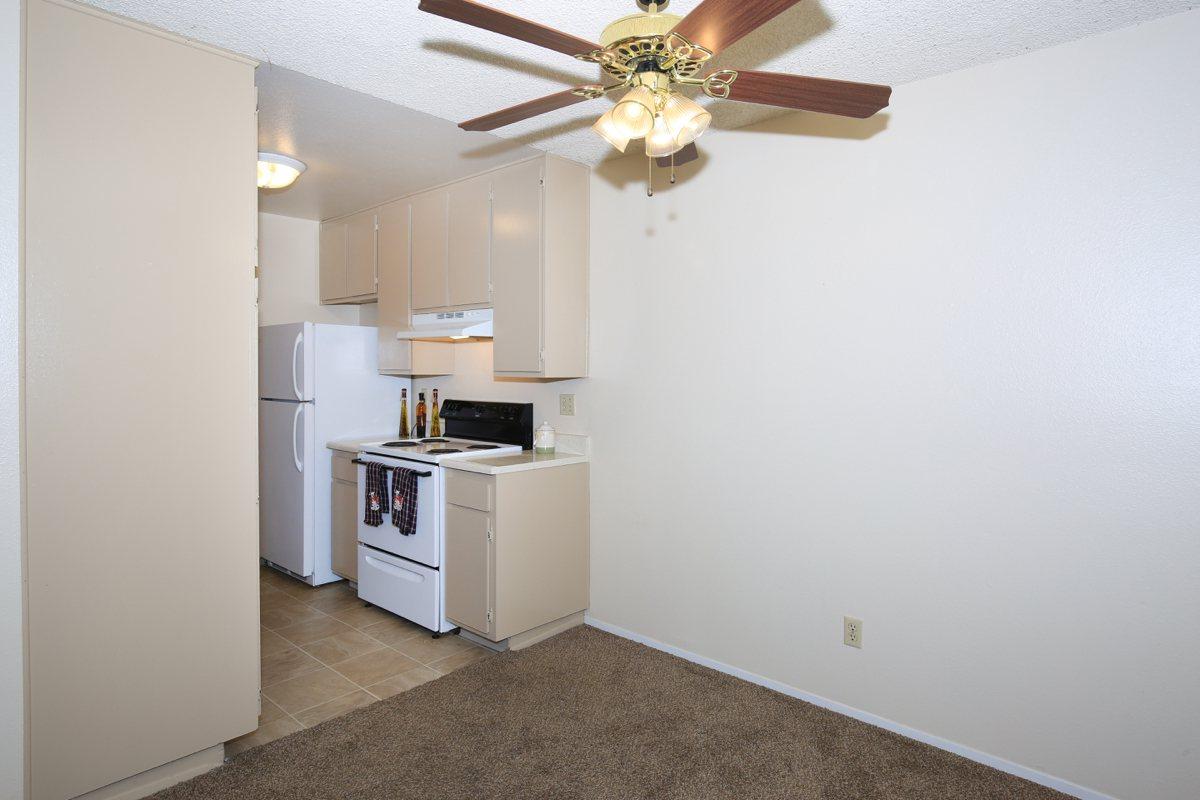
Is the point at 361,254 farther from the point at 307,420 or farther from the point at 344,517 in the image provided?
the point at 344,517

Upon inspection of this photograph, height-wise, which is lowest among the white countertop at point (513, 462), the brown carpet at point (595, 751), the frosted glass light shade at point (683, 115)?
the brown carpet at point (595, 751)

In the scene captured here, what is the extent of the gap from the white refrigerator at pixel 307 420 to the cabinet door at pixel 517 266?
121cm

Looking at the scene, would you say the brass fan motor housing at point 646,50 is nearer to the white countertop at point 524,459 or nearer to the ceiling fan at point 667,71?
the ceiling fan at point 667,71

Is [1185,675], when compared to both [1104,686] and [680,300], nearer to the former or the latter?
[1104,686]

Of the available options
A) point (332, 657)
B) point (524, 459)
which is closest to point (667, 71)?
point (524, 459)

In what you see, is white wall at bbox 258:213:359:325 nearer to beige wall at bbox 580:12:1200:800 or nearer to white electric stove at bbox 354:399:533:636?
white electric stove at bbox 354:399:533:636

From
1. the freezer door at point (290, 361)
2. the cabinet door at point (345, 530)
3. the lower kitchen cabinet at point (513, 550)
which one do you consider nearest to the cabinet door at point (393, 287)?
the freezer door at point (290, 361)

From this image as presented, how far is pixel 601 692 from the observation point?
275 centimetres

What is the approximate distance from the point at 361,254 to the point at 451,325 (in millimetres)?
1082

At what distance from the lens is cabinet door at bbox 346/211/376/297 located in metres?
4.17

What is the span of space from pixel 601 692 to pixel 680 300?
5.75 feet

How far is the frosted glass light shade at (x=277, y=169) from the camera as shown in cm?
319

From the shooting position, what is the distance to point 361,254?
4254 millimetres

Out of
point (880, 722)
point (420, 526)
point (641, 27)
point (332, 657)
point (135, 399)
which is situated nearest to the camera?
point (641, 27)
